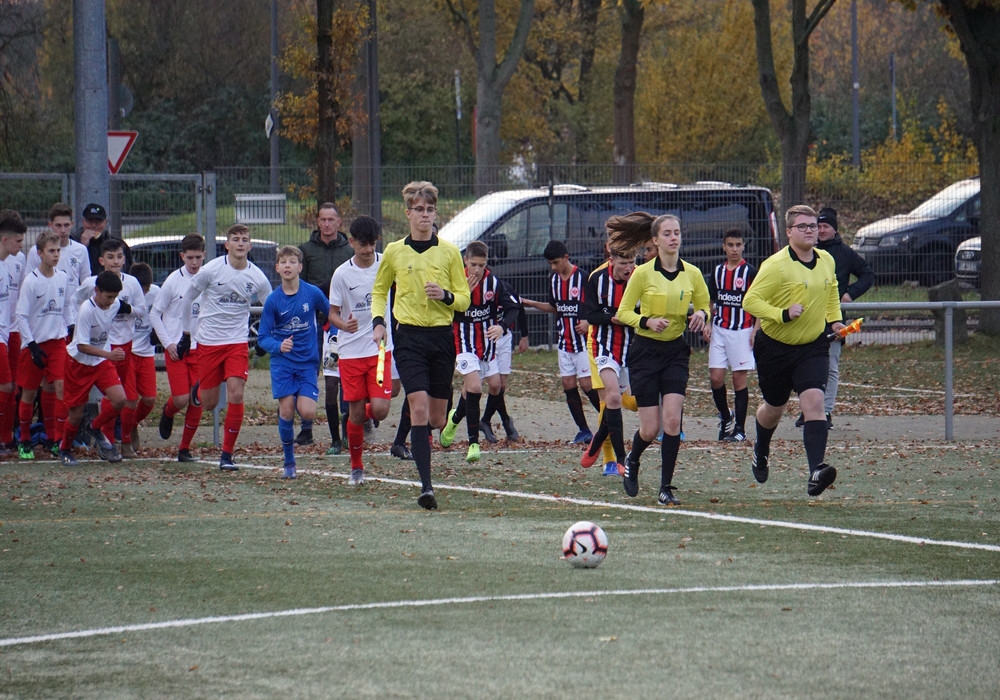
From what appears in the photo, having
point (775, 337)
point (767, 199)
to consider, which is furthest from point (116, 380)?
point (767, 199)

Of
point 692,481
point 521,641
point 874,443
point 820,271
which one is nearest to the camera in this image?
point 521,641

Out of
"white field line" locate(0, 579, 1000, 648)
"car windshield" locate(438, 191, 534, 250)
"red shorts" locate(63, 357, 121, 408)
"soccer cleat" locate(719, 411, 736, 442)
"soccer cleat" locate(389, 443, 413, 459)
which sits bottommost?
"white field line" locate(0, 579, 1000, 648)

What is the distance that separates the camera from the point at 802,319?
29.3 ft

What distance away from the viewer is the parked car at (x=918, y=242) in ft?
65.1

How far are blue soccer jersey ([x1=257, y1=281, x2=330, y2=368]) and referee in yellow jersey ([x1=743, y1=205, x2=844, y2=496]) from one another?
362 centimetres

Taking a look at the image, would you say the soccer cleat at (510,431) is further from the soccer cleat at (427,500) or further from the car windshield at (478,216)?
the car windshield at (478,216)

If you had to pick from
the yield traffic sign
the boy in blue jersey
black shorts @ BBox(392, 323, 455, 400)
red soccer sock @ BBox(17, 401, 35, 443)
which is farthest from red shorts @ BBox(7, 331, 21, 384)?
black shorts @ BBox(392, 323, 455, 400)

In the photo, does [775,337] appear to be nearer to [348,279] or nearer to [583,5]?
[348,279]

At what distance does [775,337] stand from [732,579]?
8.96ft

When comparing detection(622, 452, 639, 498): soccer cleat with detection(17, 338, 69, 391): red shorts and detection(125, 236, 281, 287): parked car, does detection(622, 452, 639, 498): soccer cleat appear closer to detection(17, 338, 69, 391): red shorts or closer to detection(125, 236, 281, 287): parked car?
detection(17, 338, 69, 391): red shorts

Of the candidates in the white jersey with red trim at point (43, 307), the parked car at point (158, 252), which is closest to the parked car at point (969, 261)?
the parked car at point (158, 252)

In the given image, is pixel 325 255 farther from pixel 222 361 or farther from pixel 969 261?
pixel 969 261

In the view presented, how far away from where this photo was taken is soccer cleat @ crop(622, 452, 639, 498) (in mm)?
9406

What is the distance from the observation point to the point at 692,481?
10.5 metres
